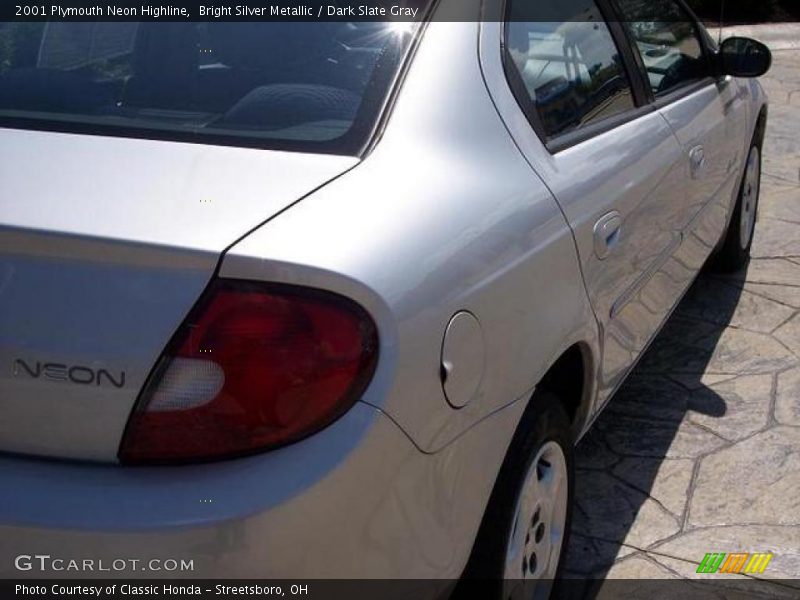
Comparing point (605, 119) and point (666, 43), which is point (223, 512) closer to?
point (605, 119)

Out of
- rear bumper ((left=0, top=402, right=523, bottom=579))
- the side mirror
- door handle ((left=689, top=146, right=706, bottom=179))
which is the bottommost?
rear bumper ((left=0, top=402, right=523, bottom=579))

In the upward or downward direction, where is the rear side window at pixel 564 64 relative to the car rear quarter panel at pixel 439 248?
upward

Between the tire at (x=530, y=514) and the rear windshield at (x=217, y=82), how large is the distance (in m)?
0.76

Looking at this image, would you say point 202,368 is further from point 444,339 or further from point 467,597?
point 467,597

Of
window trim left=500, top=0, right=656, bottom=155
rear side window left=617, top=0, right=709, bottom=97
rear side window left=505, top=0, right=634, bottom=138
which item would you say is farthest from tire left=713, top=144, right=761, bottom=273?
rear side window left=505, top=0, right=634, bottom=138

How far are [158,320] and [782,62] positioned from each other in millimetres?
11277

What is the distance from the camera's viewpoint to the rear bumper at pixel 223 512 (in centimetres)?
171

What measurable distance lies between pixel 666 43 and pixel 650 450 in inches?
57.3

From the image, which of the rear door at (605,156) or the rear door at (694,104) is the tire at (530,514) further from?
the rear door at (694,104)

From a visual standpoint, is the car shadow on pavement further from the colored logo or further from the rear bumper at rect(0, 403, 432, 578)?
the rear bumper at rect(0, 403, 432, 578)

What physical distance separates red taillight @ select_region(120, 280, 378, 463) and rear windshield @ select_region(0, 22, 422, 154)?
0.42 m

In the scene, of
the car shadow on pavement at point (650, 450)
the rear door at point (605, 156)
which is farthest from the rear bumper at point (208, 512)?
the car shadow on pavement at point (650, 450)

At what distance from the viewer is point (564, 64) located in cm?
292

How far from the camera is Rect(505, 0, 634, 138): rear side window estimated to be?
8.71 ft
